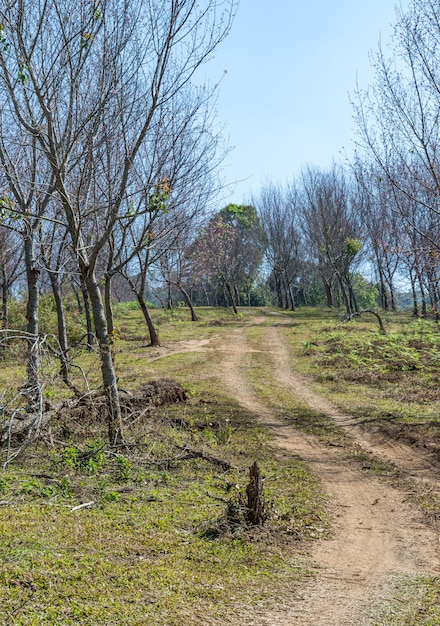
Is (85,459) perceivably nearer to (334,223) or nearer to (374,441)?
(374,441)

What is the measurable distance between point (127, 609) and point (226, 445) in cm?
596

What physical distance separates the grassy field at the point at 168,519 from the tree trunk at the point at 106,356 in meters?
0.37

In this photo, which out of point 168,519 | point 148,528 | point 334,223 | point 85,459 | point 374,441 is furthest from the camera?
point 334,223

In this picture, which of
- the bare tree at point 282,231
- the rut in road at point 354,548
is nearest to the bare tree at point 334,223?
the bare tree at point 282,231

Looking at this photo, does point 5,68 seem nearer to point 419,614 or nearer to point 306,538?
point 306,538

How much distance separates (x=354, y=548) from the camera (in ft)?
19.9

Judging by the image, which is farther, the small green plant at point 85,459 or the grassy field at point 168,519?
the small green plant at point 85,459

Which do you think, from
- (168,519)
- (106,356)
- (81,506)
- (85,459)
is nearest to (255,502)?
(168,519)

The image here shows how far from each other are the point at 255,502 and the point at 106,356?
132 inches

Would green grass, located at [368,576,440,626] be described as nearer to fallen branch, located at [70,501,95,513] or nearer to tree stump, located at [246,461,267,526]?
tree stump, located at [246,461,267,526]

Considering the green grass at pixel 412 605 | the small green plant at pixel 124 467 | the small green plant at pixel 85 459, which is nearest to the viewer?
the green grass at pixel 412 605

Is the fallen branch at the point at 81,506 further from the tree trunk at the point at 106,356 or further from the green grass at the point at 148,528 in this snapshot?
the tree trunk at the point at 106,356

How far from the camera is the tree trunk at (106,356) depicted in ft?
27.0

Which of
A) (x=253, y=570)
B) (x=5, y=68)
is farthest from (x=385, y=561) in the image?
(x=5, y=68)
